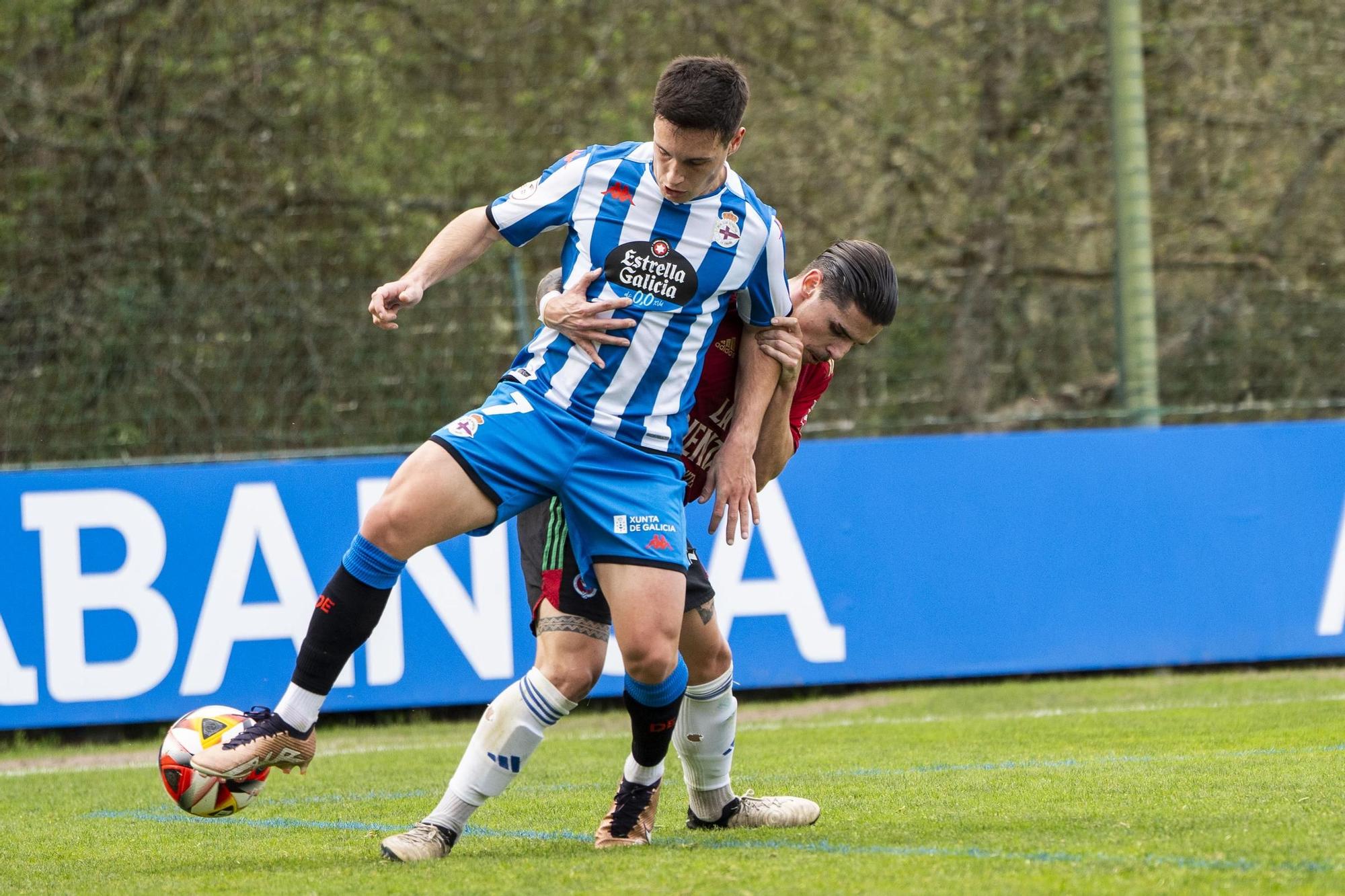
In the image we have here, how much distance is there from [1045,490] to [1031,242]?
2648 millimetres

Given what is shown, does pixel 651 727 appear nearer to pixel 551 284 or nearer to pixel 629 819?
pixel 629 819

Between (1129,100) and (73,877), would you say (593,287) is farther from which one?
(1129,100)

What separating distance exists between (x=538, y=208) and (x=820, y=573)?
4665 mm

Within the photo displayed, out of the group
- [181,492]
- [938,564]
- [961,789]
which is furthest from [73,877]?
[938,564]

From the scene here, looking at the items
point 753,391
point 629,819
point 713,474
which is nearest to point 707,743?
point 629,819

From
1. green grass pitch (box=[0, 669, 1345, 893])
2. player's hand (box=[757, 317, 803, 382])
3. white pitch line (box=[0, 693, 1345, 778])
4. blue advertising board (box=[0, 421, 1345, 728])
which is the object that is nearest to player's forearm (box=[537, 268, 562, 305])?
player's hand (box=[757, 317, 803, 382])

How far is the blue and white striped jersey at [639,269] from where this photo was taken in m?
4.25

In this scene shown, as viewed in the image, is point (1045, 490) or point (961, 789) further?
point (1045, 490)

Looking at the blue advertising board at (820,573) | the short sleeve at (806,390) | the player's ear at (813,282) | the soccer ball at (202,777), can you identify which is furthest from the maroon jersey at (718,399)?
the blue advertising board at (820,573)

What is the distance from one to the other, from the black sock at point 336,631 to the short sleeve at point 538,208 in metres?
0.97

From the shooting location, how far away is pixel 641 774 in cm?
441

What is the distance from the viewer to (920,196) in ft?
36.8

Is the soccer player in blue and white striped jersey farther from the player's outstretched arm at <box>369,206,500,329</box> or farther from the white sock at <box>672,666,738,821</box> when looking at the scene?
the white sock at <box>672,666,738,821</box>

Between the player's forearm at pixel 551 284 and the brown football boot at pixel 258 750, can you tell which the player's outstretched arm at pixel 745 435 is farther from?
the brown football boot at pixel 258 750
